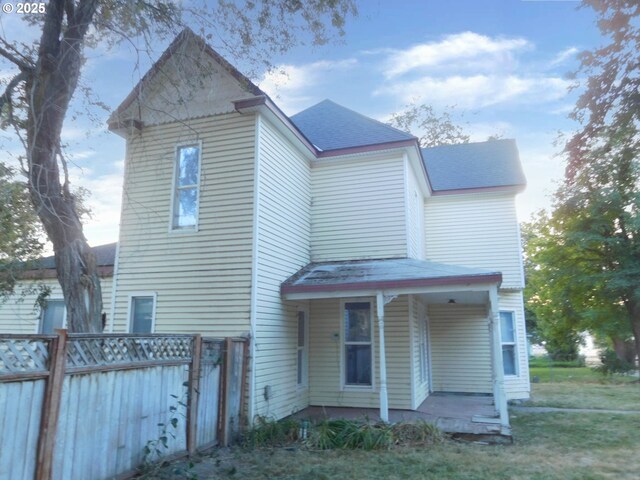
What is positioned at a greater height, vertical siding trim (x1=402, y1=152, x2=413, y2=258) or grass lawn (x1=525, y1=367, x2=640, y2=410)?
vertical siding trim (x1=402, y1=152, x2=413, y2=258)

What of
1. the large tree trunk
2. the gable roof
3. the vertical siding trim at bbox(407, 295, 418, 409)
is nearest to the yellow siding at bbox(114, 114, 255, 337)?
the gable roof

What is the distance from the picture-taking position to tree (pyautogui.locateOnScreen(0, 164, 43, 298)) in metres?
6.85

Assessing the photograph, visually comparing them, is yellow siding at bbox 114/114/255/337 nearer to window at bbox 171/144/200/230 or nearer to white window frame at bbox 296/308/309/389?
window at bbox 171/144/200/230

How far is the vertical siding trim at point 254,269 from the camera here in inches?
308

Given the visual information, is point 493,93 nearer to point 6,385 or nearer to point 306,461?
point 306,461

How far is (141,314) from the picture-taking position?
9156 mm

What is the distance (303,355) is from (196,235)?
3493 mm

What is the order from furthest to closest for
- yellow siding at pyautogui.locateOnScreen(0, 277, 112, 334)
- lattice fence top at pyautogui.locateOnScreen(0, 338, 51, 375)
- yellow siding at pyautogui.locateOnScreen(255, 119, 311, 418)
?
yellow siding at pyautogui.locateOnScreen(0, 277, 112, 334), yellow siding at pyautogui.locateOnScreen(255, 119, 311, 418), lattice fence top at pyautogui.locateOnScreen(0, 338, 51, 375)

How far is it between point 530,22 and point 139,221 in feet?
25.4

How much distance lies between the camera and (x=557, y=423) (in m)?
9.41

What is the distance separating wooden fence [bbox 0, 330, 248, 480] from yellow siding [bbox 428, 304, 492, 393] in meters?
7.34

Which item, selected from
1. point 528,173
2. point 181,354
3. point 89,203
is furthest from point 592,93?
point 528,173

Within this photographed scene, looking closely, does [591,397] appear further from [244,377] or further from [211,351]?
[211,351]

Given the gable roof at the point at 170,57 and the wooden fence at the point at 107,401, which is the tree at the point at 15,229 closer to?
the gable roof at the point at 170,57
